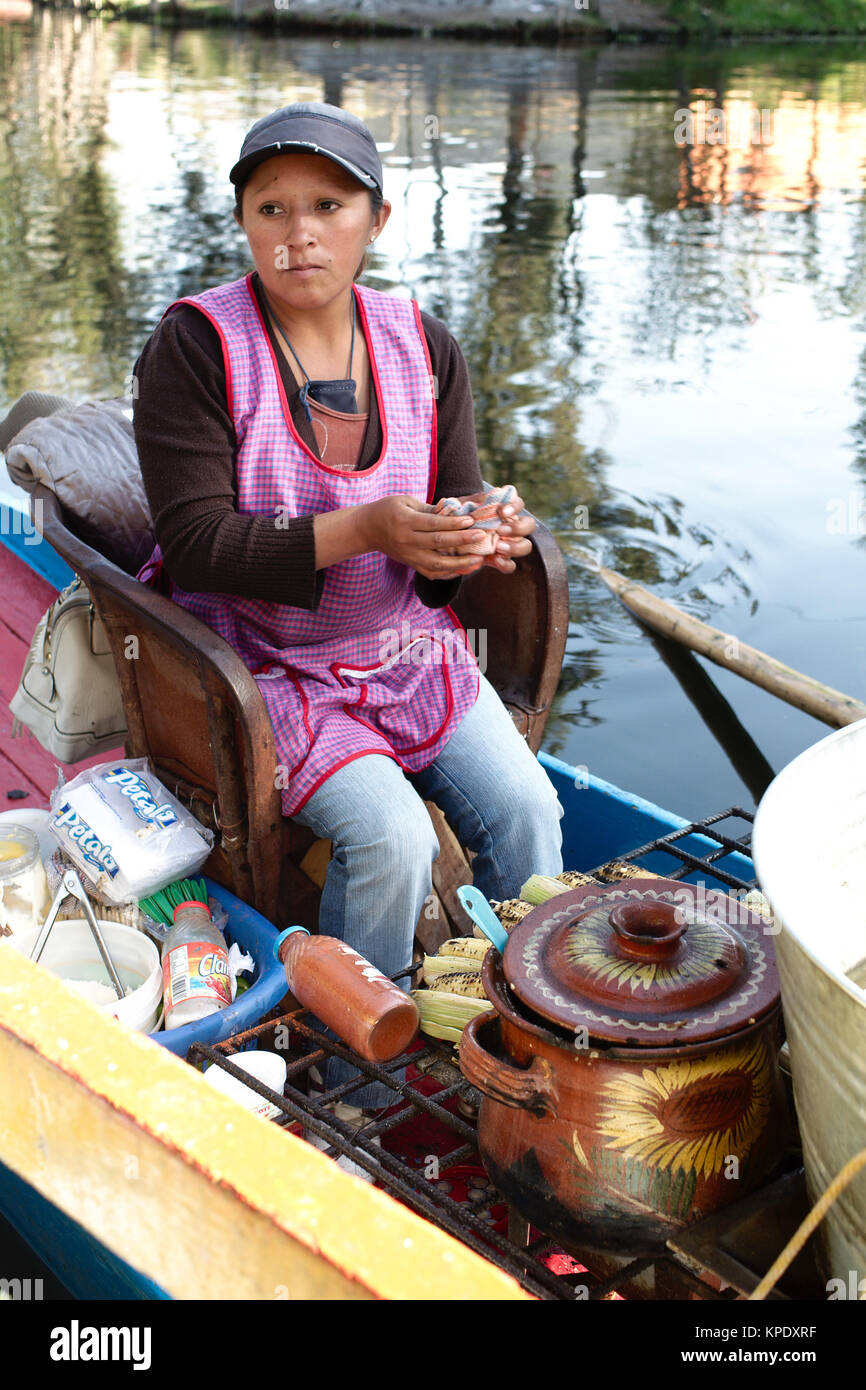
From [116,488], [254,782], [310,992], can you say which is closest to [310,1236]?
[310,992]

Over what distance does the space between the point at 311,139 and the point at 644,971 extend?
56.3 inches

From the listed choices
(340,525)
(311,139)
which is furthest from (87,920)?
(311,139)

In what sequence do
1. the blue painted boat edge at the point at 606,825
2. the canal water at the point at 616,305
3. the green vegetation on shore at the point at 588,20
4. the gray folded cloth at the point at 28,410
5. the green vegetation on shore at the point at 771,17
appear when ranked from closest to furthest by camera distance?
the blue painted boat edge at the point at 606,825 → the gray folded cloth at the point at 28,410 → the canal water at the point at 616,305 → the green vegetation on shore at the point at 588,20 → the green vegetation on shore at the point at 771,17

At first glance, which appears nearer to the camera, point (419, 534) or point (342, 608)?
point (419, 534)

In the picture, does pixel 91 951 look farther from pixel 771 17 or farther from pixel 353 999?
pixel 771 17

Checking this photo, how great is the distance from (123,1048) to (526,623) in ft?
4.93

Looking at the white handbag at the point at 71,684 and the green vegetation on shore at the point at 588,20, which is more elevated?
the green vegetation on shore at the point at 588,20

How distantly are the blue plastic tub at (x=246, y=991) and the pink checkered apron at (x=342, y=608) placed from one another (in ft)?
0.86

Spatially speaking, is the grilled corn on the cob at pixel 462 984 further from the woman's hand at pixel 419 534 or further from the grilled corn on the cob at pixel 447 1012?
the woman's hand at pixel 419 534

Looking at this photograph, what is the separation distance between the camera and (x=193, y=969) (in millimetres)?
2172

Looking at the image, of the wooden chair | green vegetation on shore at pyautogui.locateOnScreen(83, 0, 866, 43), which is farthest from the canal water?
green vegetation on shore at pyautogui.locateOnScreen(83, 0, 866, 43)

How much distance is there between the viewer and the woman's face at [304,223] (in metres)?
2.18

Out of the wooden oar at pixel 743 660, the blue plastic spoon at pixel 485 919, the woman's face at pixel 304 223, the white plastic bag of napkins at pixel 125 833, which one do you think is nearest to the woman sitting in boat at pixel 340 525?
the woman's face at pixel 304 223

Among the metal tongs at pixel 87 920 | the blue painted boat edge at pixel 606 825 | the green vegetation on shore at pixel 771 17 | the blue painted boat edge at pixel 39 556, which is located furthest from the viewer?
the green vegetation on shore at pixel 771 17
